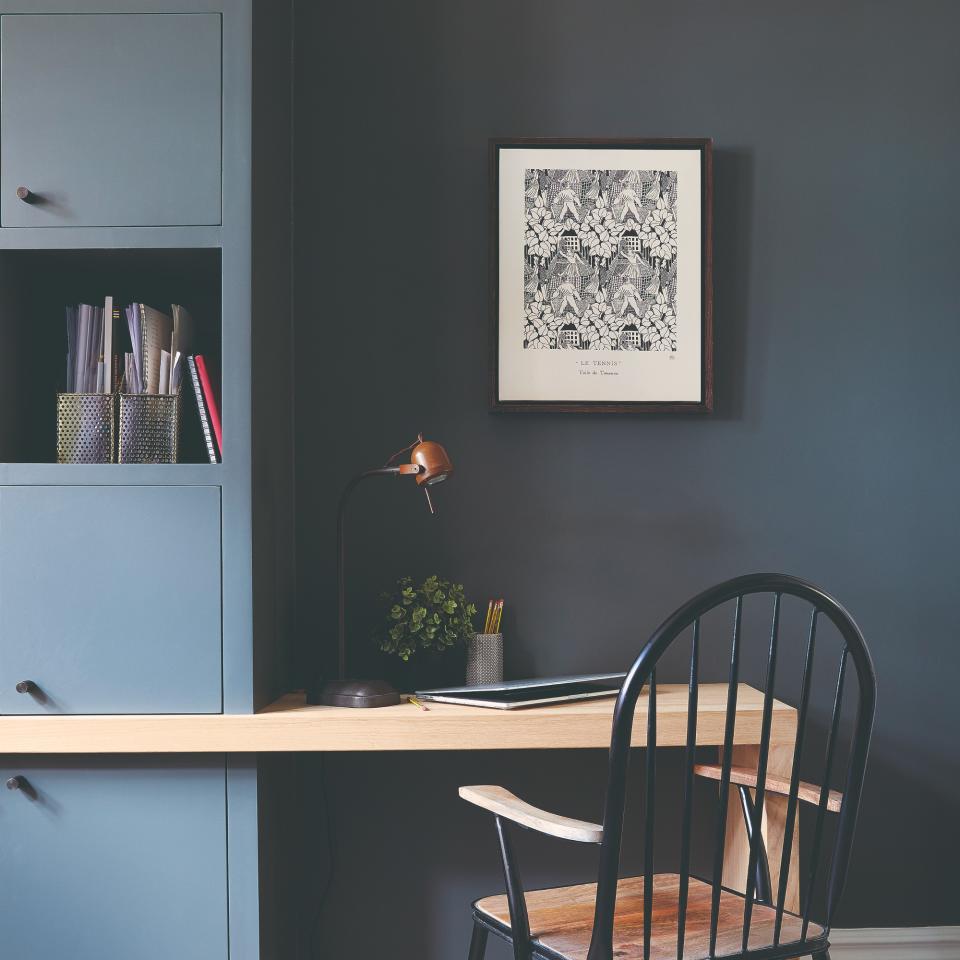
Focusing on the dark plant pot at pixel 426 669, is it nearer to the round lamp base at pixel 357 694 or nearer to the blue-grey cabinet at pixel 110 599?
the round lamp base at pixel 357 694

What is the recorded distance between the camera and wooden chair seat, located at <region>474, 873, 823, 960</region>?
4.26ft

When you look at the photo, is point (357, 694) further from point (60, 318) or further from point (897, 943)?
point (897, 943)

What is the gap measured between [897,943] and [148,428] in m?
1.99

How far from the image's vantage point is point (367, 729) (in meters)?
1.65

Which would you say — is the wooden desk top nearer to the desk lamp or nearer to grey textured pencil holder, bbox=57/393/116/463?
the desk lamp

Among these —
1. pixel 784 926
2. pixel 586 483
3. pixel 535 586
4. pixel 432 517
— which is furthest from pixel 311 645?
pixel 784 926

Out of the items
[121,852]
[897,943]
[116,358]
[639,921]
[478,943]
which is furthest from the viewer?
[897,943]

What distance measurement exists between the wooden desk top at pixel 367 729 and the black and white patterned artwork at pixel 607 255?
859mm

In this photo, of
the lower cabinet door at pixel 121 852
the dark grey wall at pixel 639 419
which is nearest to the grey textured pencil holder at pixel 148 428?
the dark grey wall at pixel 639 419

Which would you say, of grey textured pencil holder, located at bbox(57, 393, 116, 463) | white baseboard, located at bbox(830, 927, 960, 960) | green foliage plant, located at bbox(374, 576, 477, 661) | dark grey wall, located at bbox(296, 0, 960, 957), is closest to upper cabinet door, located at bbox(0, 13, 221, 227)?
grey textured pencil holder, located at bbox(57, 393, 116, 463)

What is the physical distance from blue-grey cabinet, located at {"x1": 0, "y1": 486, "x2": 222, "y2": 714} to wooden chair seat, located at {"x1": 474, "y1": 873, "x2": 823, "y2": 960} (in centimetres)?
65

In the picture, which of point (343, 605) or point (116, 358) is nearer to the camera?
point (116, 358)

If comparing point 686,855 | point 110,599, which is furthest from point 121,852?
point 686,855

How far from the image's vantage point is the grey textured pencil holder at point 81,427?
1.68 metres
